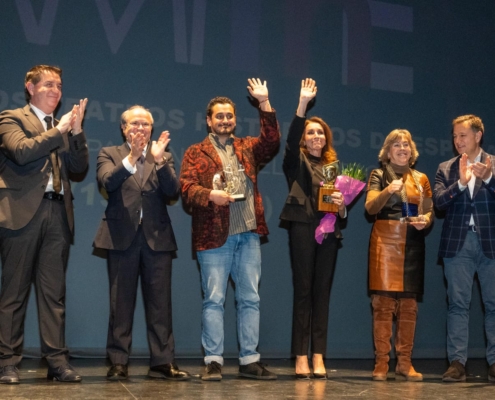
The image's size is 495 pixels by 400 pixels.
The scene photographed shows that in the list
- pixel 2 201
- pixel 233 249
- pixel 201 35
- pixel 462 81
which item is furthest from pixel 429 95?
pixel 2 201

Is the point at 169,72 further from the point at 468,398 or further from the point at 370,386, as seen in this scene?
the point at 468,398

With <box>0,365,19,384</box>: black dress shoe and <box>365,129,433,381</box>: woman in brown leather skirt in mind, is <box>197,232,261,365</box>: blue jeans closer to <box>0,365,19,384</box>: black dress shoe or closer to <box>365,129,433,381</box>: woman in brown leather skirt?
<box>365,129,433,381</box>: woman in brown leather skirt

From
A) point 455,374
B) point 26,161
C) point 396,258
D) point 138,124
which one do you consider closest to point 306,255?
point 396,258

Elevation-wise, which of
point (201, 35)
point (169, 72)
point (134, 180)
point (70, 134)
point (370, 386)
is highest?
point (201, 35)

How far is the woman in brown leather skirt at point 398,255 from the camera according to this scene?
438cm

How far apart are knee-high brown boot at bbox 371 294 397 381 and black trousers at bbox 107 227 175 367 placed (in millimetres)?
1369

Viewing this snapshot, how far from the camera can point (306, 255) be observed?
4.31 meters

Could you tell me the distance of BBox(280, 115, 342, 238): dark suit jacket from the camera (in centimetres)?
425

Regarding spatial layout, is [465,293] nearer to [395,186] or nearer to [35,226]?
[395,186]

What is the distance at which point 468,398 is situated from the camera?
3.60 meters

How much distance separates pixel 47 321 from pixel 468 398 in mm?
2364

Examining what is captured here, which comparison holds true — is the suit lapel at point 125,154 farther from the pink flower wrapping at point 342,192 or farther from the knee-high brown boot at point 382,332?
Answer: the knee-high brown boot at point 382,332

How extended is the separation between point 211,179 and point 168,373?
1.21m

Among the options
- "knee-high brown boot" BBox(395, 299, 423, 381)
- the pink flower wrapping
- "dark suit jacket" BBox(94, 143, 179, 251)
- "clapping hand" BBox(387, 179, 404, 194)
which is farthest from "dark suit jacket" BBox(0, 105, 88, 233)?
"knee-high brown boot" BBox(395, 299, 423, 381)
